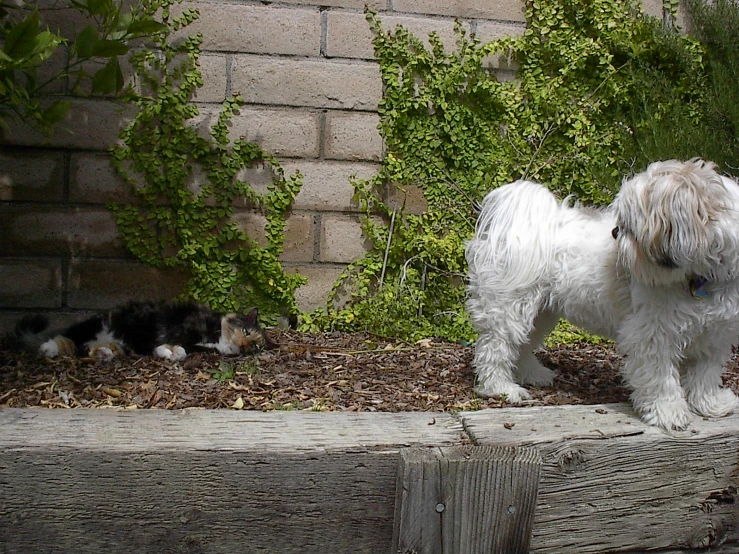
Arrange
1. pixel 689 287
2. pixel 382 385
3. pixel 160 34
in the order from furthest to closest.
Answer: pixel 160 34 → pixel 382 385 → pixel 689 287

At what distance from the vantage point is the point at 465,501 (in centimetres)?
224

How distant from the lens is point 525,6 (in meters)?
4.76

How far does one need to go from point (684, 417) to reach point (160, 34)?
3680mm

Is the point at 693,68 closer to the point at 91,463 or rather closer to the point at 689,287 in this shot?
the point at 689,287

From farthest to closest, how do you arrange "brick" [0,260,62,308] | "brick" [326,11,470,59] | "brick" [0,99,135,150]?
1. "brick" [326,11,470,59]
2. "brick" [0,260,62,308]
3. "brick" [0,99,135,150]

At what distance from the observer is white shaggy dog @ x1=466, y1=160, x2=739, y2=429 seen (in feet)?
7.91


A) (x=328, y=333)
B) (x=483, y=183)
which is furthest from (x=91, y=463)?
(x=483, y=183)

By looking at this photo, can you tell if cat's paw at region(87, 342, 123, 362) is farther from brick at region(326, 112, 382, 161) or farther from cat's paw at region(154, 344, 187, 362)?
brick at region(326, 112, 382, 161)

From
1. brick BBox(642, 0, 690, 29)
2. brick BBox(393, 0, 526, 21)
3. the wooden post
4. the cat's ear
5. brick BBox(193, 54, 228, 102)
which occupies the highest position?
brick BBox(642, 0, 690, 29)

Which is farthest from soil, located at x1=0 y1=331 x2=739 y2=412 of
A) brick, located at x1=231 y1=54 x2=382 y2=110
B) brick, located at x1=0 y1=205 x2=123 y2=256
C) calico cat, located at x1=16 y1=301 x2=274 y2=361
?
brick, located at x1=231 y1=54 x2=382 y2=110

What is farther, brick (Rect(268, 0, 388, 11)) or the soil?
brick (Rect(268, 0, 388, 11))

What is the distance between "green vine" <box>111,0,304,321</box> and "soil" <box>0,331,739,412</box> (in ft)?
2.15

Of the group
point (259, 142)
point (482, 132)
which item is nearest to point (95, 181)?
point (259, 142)

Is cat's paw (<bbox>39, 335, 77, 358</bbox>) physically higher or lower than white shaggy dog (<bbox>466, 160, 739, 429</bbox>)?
lower
